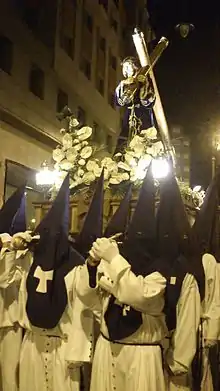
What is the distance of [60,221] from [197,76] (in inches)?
Result: 187

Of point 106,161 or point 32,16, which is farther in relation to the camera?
point 32,16

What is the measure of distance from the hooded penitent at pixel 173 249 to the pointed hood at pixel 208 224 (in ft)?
0.55

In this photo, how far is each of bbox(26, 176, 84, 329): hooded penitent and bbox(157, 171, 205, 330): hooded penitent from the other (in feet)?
2.09

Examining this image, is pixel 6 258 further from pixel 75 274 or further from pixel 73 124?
pixel 73 124

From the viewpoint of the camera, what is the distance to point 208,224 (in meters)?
3.37

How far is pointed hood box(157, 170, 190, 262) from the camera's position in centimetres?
305

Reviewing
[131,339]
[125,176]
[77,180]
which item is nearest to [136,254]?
[131,339]

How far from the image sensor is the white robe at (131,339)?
273 cm

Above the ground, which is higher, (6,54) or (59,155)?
(6,54)

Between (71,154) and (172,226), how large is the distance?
7.60 ft

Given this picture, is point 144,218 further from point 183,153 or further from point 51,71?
point 51,71

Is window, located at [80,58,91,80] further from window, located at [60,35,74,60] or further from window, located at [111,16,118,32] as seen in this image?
window, located at [111,16,118,32]

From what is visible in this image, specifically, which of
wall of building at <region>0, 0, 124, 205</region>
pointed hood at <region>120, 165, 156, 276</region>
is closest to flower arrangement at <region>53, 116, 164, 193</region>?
pointed hood at <region>120, 165, 156, 276</region>

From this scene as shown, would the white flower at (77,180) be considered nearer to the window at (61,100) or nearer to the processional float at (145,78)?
the processional float at (145,78)
